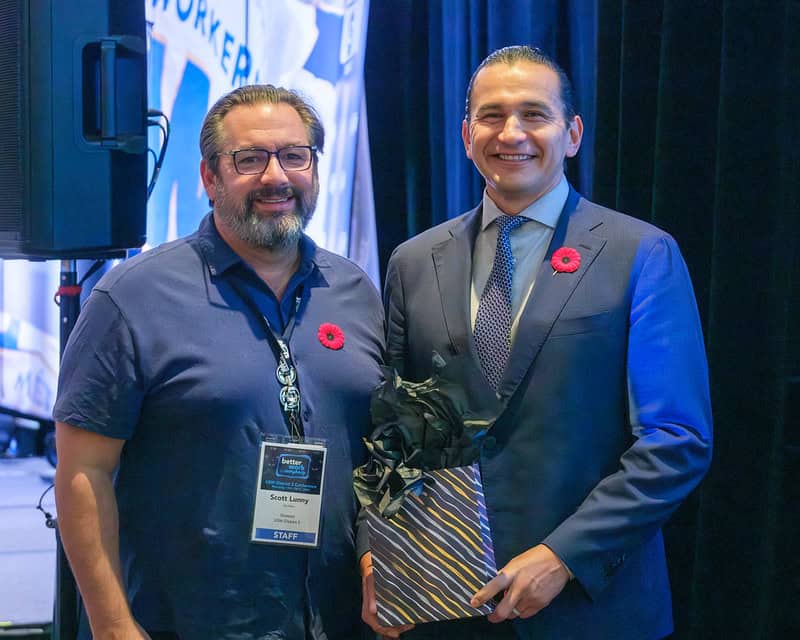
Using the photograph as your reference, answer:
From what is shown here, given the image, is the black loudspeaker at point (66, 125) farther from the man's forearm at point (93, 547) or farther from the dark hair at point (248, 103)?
the man's forearm at point (93, 547)

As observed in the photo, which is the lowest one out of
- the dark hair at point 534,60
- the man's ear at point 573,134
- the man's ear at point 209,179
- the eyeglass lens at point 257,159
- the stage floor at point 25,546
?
the stage floor at point 25,546

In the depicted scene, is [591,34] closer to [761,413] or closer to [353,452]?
[761,413]

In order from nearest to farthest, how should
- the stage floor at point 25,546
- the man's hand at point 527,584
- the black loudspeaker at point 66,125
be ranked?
the man's hand at point 527,584
the black loudspeaker at point 66,125
the stage floor at point 25,546

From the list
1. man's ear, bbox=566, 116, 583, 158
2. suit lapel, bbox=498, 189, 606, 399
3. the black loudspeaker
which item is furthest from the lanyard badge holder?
the black loudspeaker

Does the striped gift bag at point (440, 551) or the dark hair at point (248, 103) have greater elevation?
the dark hair at point (248, 103)

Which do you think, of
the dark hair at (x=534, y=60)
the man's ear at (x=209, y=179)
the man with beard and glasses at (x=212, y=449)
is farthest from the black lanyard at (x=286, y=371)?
the dark hair at (x=534, y=60)

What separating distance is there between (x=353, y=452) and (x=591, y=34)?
69.9 inches

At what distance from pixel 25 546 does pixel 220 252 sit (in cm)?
280

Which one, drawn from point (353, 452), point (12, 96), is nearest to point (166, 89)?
point (12, 96)

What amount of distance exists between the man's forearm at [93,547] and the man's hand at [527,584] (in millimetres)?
634

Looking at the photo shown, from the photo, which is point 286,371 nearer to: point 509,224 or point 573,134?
point 509,224

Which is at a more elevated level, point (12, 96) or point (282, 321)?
point (12, 96)

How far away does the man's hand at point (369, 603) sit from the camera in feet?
5.66

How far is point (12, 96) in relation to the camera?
2.25 m
